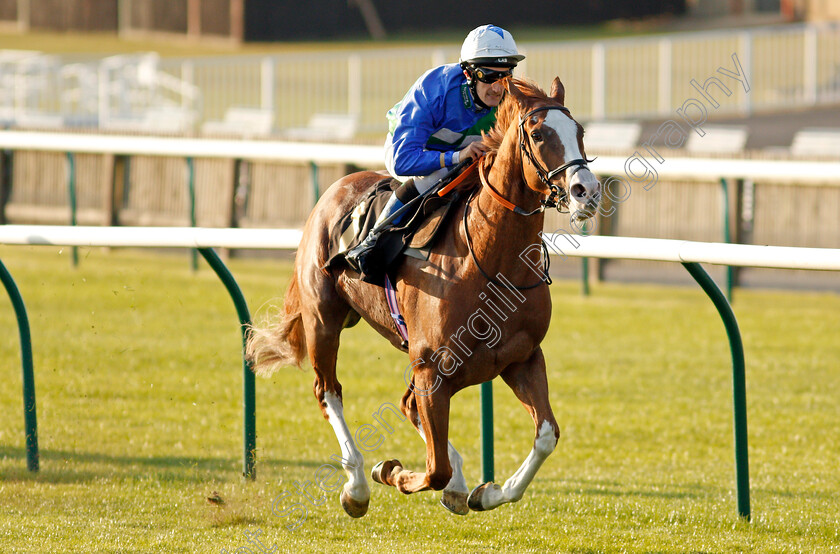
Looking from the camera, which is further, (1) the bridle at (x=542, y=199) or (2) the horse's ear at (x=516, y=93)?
(2) the horse's ear at (x=516, y=93)

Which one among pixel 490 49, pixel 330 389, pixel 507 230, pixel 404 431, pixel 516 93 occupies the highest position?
pixel 490 49

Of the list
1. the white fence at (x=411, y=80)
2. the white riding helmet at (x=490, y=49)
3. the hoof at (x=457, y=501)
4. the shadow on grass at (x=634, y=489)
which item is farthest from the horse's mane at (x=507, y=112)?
the white fence at (x=411, y=80)

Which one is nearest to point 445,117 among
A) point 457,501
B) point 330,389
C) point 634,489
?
point 330,389

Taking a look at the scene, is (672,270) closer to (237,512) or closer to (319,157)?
(319,157)

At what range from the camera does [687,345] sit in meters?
8.90

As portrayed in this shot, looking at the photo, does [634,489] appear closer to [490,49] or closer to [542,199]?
[542,199]

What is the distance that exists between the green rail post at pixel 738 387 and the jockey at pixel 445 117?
1000 millimetres

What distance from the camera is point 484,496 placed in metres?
4.09

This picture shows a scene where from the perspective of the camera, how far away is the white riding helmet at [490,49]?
4102 millimetres

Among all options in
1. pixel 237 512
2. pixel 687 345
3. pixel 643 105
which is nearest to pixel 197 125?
Result: pixel 643 105

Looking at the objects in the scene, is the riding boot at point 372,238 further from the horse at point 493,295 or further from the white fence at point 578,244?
the white fence at point 578,244

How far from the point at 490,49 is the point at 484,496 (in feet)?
5.05

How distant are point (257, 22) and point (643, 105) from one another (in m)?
11.9

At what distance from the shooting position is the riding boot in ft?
14.1
